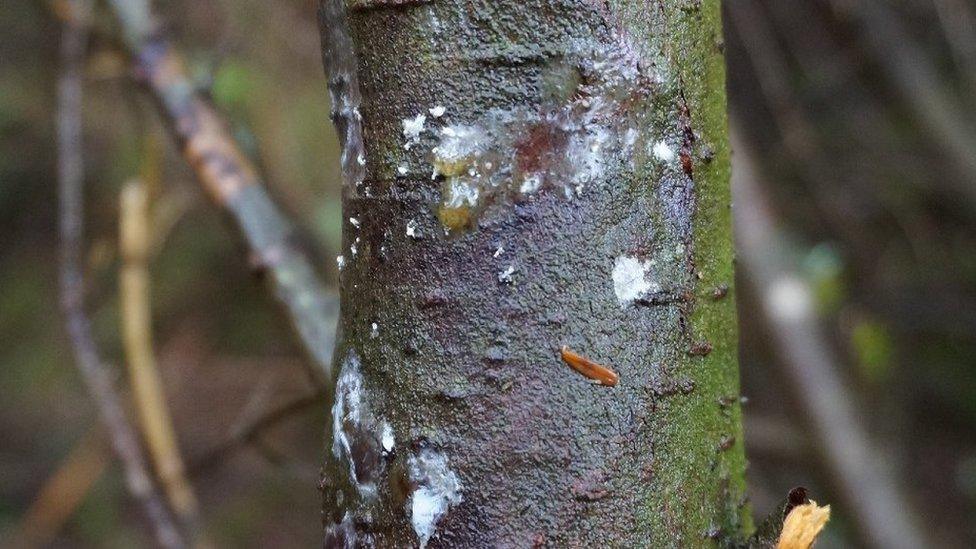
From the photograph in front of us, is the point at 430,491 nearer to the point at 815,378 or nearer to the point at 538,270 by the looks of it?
the point at 538,270

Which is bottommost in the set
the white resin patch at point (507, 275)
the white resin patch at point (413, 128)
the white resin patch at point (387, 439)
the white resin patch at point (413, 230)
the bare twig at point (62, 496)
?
the bare twig at point (62, 496)

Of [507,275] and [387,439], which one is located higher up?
[507,275]

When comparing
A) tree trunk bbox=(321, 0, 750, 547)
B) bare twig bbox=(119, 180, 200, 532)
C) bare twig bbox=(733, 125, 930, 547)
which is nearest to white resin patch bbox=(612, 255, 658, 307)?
tree trunk bbox=(321, 0, 750, 547)

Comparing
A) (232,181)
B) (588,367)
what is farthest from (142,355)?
(588,367)

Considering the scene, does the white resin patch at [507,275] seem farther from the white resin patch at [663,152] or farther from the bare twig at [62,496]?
the bare twig at [62,496]

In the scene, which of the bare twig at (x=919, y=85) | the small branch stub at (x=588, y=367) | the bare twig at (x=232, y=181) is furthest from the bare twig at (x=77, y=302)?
the bare twig at (x=919, y=85)
